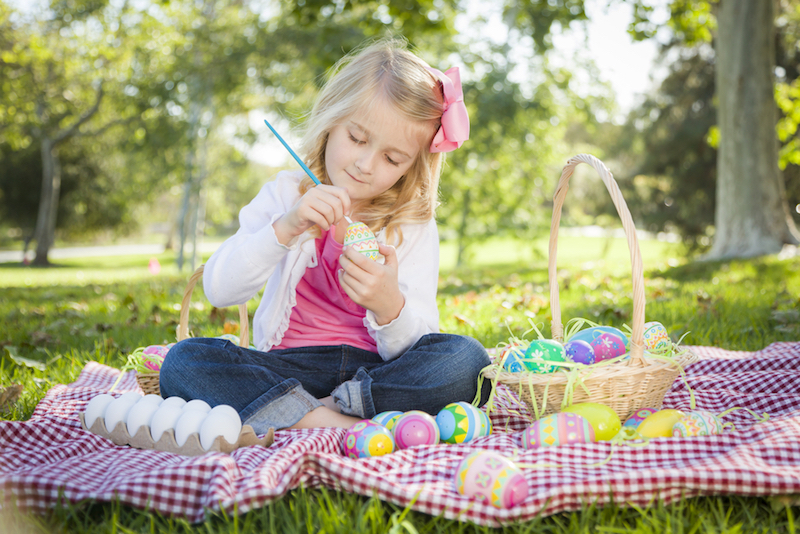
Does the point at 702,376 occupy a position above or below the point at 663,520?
above

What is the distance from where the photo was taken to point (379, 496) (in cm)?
120

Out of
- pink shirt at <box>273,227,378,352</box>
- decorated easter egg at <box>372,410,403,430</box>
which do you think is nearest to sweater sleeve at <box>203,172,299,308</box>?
pink shirt at <box>273,227,378,352</box>

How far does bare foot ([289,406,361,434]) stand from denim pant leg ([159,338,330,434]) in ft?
0.06

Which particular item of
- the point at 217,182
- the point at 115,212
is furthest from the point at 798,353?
the point at 115,212

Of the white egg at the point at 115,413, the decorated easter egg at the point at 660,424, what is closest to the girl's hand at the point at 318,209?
the white egg at the point at 115,413

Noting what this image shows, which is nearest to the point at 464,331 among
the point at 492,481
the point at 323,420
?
the point at 323,420

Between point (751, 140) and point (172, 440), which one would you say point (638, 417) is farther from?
point (751, 140)

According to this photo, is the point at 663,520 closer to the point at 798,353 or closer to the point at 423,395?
the point at 423,395

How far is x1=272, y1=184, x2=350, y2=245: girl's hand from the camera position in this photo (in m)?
1.63

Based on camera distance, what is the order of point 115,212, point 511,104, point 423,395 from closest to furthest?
point 423,395 < point 511,104 < point 115,212

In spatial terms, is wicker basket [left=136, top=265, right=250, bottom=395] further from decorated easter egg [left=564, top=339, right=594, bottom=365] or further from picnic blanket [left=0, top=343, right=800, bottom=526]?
decorated easter egg [left=564, top=339, right=594, bottom=365]

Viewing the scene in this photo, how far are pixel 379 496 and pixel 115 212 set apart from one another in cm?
2103

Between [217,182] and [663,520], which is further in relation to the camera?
[217,182]

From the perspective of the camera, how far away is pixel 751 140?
6.51 meters
